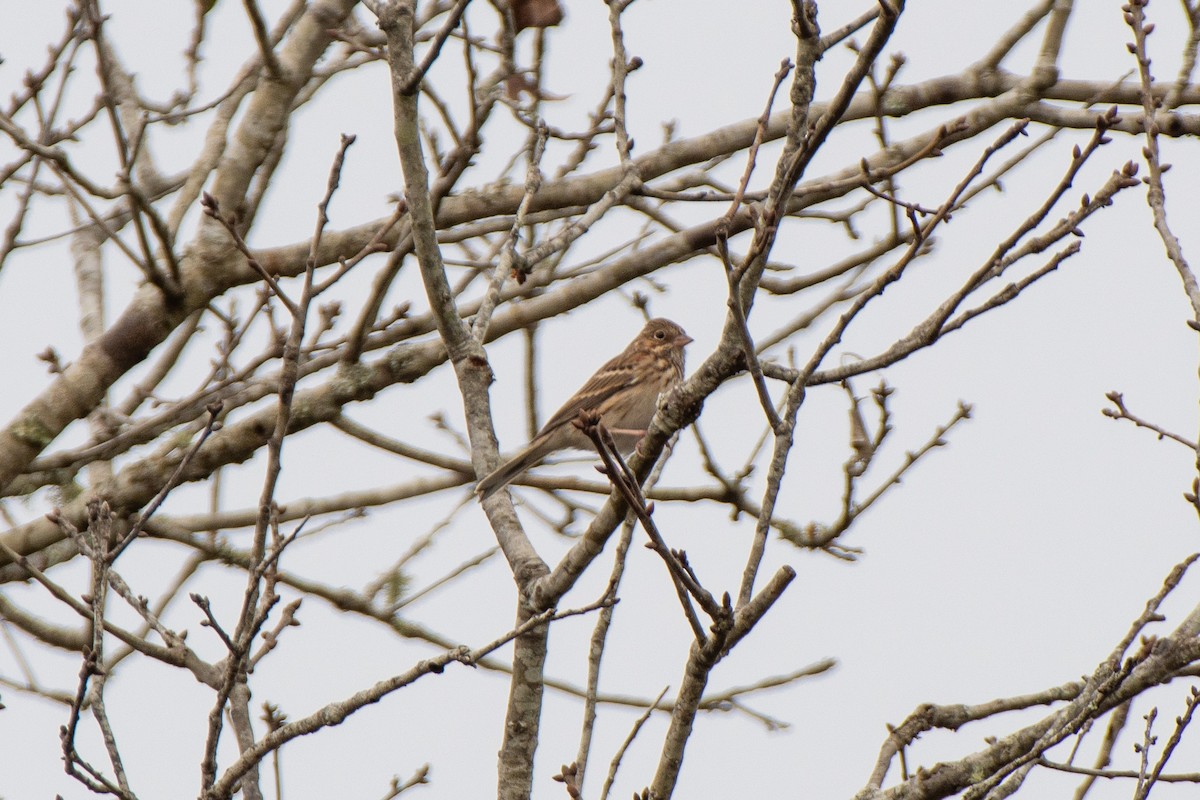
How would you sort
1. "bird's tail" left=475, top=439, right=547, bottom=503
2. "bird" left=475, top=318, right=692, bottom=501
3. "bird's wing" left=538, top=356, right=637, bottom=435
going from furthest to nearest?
"bird's wing" left=538, top=356, right=637, bottom=435
"bird" left=475, top=318, right=692, bottom=501
"bird's tail" left=475, top=439, right=547, bottom=503

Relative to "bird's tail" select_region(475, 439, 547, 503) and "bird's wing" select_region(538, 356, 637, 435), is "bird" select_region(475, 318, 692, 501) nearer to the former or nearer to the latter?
"bird's wing" select_region(538, 356, 637, 435)

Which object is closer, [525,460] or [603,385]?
[525,460]

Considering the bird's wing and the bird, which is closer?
the bird

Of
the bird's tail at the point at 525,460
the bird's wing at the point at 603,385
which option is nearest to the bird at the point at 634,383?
the bird's wing at the point at 603,385

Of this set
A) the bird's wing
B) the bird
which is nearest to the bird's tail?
the bird

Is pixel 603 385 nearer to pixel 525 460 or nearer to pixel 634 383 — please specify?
pixel 634 383

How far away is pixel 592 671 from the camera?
3.81 meters

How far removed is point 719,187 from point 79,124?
3.07 meters

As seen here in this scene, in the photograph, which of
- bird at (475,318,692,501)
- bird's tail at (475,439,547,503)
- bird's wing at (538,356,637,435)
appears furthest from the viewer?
bird's wing at (538,356,637,435)

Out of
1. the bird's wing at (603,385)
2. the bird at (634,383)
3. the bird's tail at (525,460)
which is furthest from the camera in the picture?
the bird's wing at (603,385)

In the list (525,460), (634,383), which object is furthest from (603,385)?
(525,460)

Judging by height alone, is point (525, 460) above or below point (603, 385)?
below

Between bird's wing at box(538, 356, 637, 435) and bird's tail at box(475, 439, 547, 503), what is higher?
bird's wing at box(538, 356, 637, 435)

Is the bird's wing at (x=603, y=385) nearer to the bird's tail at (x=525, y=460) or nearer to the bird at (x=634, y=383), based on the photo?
the bird at (x=634, y=383)
